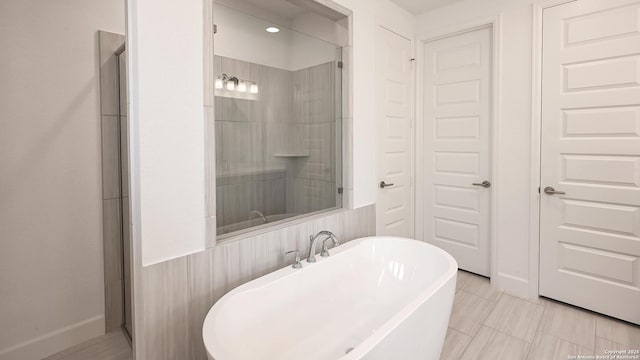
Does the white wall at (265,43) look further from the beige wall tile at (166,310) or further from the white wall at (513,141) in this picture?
the white wall at (513,141)

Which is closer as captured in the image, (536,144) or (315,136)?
(315,136)

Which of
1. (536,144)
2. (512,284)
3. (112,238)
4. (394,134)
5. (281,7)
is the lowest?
(512,284)

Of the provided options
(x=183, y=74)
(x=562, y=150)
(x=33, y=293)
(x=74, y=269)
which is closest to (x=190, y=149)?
(x=183, y=74)

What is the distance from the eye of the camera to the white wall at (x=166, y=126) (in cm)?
145

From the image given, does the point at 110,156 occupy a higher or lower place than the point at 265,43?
lower

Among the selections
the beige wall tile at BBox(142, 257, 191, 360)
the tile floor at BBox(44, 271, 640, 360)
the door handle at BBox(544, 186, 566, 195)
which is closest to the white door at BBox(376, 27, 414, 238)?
the tile floor at BBox(44, 271, 640, 360)

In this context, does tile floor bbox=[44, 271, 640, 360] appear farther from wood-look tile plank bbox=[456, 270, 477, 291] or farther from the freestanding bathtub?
the freestanding bathtub

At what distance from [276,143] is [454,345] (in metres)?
1.80

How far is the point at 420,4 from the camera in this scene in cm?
306

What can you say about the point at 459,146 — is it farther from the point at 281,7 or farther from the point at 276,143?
the point at 281,7

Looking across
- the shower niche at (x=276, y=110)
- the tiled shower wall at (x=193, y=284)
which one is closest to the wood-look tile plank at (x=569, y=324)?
the shower niche at (x=276, y=110)

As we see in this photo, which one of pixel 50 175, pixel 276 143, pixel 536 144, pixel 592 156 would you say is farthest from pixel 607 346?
pixel 50 175

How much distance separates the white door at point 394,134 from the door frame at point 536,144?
3.49ft

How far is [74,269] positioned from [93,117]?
1.01 metres
